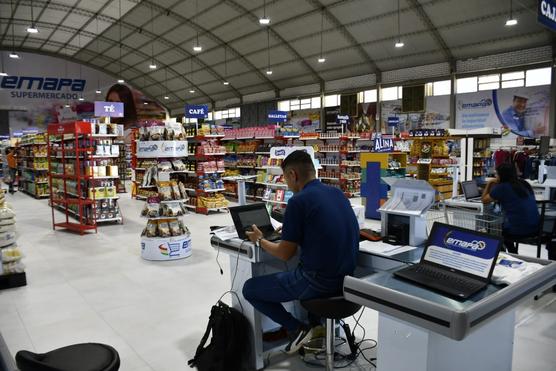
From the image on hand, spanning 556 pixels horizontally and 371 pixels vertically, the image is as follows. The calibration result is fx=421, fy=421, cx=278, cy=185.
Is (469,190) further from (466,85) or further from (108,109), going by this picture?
(466,85)

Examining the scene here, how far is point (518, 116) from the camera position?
48.2ft

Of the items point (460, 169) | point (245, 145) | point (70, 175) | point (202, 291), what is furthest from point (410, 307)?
point (245, 145)

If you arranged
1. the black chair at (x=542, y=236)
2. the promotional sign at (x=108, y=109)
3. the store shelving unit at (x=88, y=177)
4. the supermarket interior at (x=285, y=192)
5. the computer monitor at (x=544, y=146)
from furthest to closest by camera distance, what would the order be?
the computer monitor at (x=544, y=146) < the promotional sign at (x=108, y=109) < the store shelving unit at (x=88, y=177) < the black chair at (x=542, y=236) < the supermarket interior at (x=285, y=192)

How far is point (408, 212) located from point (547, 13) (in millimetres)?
3700

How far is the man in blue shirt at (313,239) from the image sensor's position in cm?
239

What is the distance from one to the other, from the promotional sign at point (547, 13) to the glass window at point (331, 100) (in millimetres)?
15844

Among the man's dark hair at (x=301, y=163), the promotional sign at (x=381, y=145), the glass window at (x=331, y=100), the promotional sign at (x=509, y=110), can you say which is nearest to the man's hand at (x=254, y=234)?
the man's dark hair at (x=301, y=163)

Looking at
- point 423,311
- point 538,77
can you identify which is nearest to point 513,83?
point 538,77

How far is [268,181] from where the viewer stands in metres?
8.56

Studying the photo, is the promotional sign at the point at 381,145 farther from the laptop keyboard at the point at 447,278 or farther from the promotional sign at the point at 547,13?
the laptop keyboard at the point at 447,278

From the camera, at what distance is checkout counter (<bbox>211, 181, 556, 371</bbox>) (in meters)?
1.76

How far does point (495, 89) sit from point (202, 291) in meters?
14.4

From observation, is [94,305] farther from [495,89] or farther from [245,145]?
[495,89]

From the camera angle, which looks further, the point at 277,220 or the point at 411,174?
the point at 411,174
